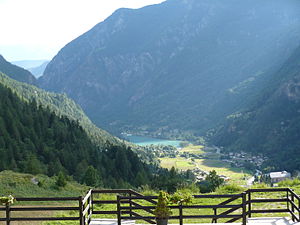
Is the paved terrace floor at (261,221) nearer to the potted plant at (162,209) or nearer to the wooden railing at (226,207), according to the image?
the wooden railing at (226,207)

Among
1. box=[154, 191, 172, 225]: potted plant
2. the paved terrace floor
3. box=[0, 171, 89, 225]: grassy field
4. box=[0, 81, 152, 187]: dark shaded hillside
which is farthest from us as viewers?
box=[0, 81, 152, 187]: dark shaded hillside

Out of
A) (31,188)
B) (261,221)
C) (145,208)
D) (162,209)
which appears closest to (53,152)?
(31,188)

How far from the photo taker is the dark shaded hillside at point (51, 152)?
7394 cm

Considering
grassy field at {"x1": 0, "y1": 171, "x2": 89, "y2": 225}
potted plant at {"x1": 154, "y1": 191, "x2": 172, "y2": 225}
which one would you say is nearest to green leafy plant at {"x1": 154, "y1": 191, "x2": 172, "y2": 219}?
potted plant at {"x1": 154, "y1": 191, "x2": 172, "y2": 225}

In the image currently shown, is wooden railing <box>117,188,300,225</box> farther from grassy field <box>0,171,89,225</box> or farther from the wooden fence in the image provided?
grassy field <box>0,171,89,225</box>

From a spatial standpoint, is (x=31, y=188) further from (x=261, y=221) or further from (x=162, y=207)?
(x=261, y=221)

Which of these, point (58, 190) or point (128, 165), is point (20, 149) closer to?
point (128, 165)

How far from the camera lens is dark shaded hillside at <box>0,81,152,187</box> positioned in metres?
73.9

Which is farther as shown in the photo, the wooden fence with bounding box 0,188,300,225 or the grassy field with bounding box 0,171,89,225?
the grassy field with bounding box 0,171,89,225

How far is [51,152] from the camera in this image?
282ft

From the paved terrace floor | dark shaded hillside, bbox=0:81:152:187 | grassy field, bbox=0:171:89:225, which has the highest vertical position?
dark shaded hillside, bbox=0:81:152:187

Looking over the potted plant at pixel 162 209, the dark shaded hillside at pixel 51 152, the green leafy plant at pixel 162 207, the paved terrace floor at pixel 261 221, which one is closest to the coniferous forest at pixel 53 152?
the dark shaded hillside at pixel 51 152

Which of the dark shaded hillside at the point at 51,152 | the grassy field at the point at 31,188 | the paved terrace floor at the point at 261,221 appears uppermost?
the dark shaded hillside at the point at 51,152

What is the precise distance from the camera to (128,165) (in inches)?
4018
